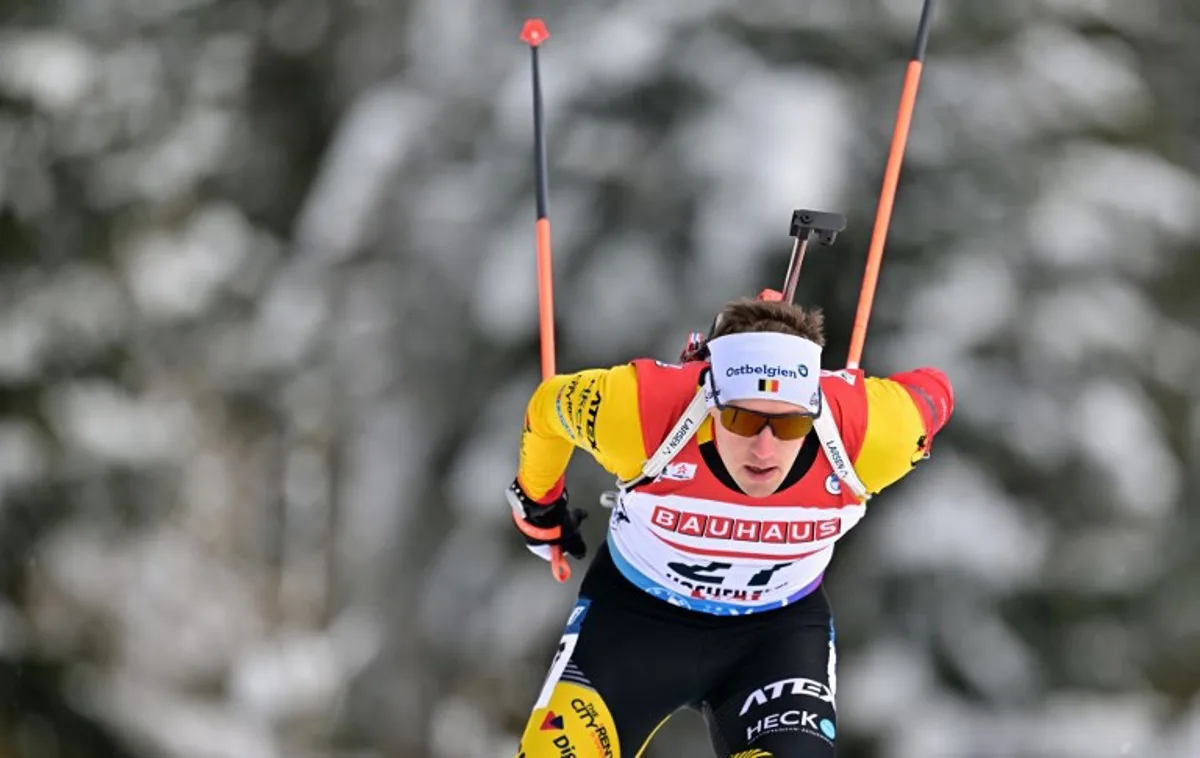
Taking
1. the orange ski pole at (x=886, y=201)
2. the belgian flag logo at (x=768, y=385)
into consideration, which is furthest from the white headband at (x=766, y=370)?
the orange ski pole at (x=886, y=201)

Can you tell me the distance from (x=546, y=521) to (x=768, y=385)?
0.92 meters

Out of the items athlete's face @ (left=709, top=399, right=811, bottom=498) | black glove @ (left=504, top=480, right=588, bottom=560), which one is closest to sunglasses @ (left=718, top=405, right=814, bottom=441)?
athlete's face @ (left=709, top=399, right=811, bottom=498)

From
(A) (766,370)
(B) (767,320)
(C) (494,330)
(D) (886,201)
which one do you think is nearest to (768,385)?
(A) (766,370)

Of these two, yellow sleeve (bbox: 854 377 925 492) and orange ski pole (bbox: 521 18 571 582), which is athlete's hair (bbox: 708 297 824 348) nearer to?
yellow sleeve (bbox: 854 377 925 492)

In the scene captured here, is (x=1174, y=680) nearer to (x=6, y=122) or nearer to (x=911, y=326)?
(x=911, y=326)

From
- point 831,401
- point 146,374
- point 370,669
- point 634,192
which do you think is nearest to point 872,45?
point 634,192

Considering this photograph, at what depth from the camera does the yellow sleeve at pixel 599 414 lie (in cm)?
322

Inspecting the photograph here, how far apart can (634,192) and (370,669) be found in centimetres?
360

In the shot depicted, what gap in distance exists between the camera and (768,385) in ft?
10.0

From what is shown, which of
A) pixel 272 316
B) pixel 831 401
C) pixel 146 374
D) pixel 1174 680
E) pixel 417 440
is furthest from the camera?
pixel 146 374

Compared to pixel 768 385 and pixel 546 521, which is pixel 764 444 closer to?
pixel 768 385

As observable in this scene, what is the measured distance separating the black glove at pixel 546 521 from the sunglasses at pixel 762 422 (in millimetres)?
770

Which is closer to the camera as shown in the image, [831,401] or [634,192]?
[831,401]

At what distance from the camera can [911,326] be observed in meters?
8.45
